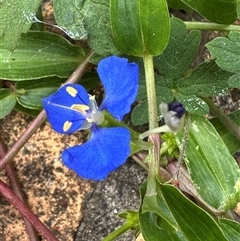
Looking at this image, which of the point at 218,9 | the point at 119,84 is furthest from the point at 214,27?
the point at 119,84

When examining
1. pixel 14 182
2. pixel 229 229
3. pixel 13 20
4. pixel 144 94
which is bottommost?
pixel 14 182

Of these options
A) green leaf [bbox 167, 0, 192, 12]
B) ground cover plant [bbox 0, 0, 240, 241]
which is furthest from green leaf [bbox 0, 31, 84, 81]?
green leaf [bbox 167, 0, 192, 12]

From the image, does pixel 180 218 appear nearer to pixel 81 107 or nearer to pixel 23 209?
pixel 81 107

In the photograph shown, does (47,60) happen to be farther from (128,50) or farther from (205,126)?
(205,126)

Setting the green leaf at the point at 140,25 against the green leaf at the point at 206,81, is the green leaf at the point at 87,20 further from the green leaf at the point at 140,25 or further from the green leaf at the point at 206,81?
the green leaf at the point at 206,81

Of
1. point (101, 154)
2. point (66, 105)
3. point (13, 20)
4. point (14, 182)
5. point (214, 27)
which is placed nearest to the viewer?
point (101, 154)
